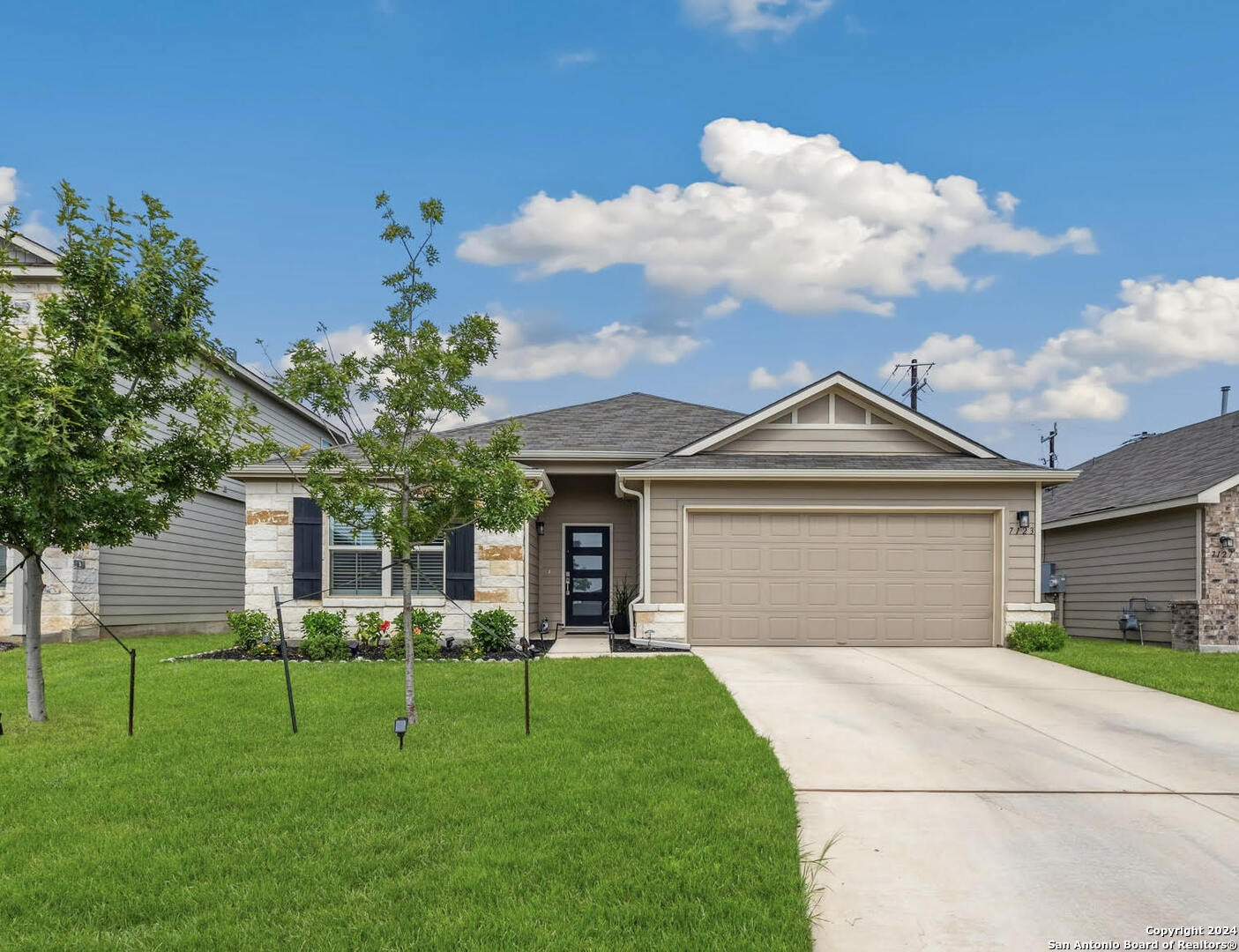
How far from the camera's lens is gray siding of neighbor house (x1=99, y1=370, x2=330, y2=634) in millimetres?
14953

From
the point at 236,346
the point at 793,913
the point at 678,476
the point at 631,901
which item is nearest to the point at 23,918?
the point at 631,901

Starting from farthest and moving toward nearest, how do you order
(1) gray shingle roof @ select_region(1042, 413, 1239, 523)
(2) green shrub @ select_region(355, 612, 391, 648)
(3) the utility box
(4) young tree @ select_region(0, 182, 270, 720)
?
1. (3) the utility box
2. (1) gray shingle roof @ select_region(1042, 413, 1239, 523)
3. (2) green shrub @ select_region(355, 612, 391, 648)
4. (4) young tree @ select_region(0, 182, 270, 720)

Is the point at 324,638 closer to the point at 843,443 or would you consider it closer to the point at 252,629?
the point at 252,629

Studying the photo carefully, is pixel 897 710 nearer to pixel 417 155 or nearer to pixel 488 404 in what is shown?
pixel 488 404

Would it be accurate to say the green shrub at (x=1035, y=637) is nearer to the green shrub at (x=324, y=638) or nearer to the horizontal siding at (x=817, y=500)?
the horizontal siding at (x=817, y=500)

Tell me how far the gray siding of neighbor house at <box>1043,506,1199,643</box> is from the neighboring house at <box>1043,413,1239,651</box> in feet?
0.06

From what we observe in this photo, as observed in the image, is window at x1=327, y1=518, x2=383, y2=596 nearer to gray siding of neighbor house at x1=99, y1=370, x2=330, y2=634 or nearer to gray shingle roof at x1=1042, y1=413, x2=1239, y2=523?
gray siding of neighbor house at x1=99, y1=370, x2=330, y2=634

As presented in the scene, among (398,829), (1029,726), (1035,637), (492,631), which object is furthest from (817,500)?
(398,829)

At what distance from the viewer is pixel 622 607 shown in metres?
14.3

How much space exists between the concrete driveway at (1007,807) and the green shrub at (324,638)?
590cm

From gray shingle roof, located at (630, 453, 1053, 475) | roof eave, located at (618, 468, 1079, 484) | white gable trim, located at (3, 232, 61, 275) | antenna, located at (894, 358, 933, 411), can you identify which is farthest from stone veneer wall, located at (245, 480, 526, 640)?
antenna, located at (894, 358, 933, 411)

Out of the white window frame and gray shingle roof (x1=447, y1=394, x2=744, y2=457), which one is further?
gray shingle roof (x1=447, y1=394, x2=744, y2=457)

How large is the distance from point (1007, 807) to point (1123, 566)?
1371 centimetres

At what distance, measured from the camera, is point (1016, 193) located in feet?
56.4
